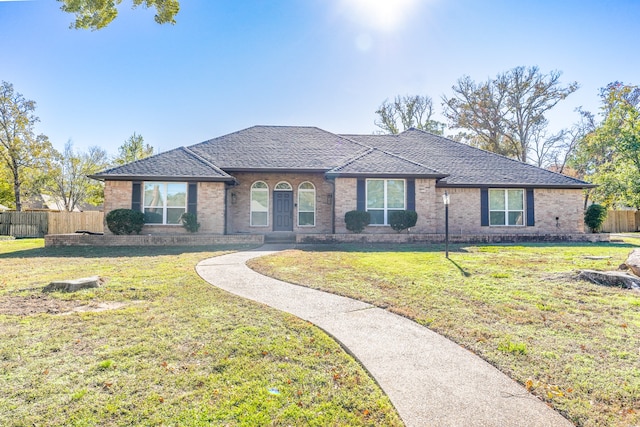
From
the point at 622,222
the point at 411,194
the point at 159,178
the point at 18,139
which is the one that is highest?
the point at 18,139

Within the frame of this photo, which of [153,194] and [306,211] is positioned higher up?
[153,194]

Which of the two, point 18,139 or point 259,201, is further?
point 18,139

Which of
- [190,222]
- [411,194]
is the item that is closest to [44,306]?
[190,222]

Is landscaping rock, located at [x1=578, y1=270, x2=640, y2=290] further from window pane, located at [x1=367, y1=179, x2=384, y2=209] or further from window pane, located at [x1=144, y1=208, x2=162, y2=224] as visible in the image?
window pane, located at [x1=144, y1=208, x2=162, y2=224]

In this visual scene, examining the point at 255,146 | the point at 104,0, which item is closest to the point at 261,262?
the point at 104,0

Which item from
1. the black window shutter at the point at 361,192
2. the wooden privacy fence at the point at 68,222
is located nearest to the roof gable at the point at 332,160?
the black window shutter at the point at 361,192

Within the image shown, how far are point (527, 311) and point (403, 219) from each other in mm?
9494

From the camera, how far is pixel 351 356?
10.8 ft

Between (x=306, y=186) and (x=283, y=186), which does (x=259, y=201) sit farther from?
(x=306, y=186)

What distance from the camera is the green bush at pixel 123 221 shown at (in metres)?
13.2

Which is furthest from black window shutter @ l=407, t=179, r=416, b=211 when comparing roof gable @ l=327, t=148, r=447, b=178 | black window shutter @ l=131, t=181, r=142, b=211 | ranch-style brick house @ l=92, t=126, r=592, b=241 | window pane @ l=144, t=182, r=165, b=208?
black window shutter @ l=131, t=181, r=142, b=211

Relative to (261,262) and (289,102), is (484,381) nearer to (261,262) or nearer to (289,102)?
(261,262)

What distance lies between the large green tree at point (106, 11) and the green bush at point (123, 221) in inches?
332

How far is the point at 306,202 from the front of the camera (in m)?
16.2
